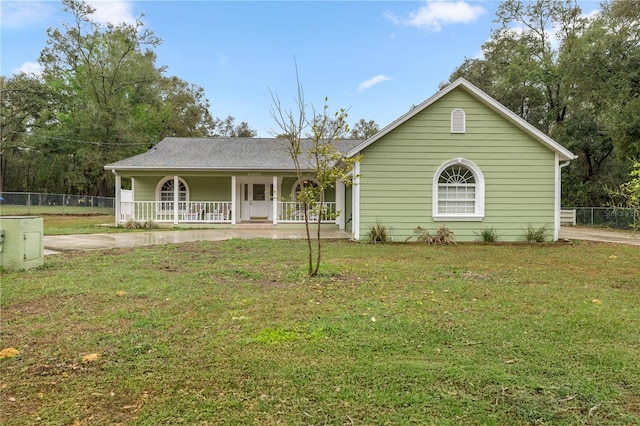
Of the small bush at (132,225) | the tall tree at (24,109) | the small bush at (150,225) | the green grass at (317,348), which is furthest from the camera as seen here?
the tall tree at (24,109)

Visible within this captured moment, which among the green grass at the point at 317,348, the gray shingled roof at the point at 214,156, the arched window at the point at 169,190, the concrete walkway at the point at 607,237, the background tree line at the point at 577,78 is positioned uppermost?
the background tree line at the point at 577,78

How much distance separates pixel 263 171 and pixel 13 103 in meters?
29.8

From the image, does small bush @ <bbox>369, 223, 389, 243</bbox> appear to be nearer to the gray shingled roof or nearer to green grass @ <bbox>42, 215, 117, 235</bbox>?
the gray shingled roof

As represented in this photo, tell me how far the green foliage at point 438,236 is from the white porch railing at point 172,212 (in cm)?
893

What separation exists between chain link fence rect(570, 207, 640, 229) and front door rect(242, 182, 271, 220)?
16.0 metres

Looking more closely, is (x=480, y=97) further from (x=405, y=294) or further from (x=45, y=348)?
(x=45, y=348)

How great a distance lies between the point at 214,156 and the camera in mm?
17922

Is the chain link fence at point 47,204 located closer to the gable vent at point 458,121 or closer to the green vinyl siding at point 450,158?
the green vinyl siding at point 450,158

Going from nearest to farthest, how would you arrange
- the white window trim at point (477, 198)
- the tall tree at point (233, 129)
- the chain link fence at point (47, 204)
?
the white window trim at point (477, 198)
the chain link fence at point (47, 204)
the tall tree at point (233, 129)

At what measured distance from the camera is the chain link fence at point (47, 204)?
1013 inches

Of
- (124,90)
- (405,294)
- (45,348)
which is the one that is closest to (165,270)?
(45,348)

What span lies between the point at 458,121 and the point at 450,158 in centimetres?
112

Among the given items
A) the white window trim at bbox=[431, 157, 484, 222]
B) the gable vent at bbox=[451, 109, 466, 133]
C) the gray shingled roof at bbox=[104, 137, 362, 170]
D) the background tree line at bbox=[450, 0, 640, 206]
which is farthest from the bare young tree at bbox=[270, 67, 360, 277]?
the background tree line at bbox=[450, 0, 640, 206]

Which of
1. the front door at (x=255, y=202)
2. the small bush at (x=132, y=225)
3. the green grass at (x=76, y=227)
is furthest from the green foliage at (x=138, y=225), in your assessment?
the front door at (x=255, y=202)
